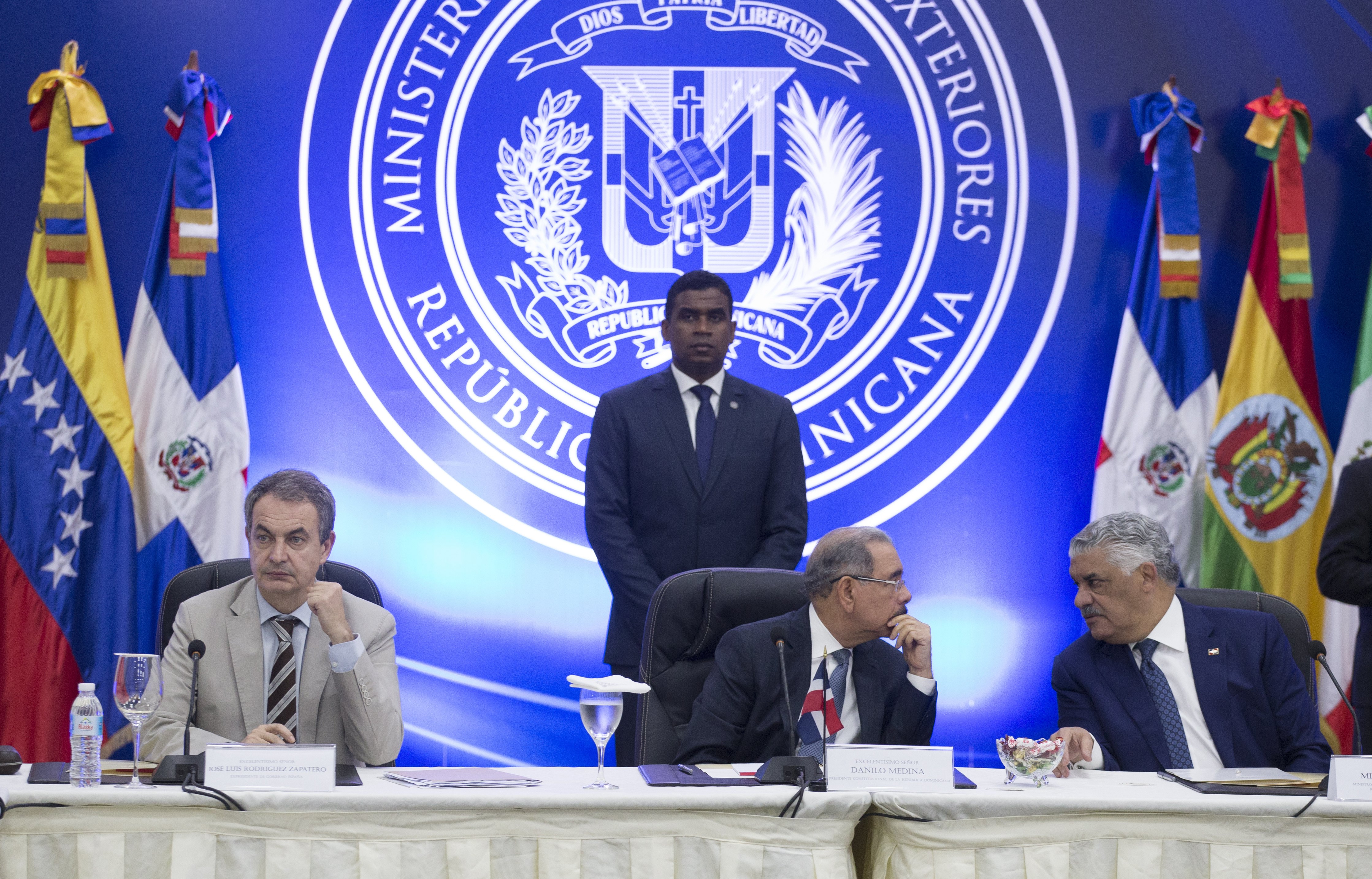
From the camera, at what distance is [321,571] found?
276cm

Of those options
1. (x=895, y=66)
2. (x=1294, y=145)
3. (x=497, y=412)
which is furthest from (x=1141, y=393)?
(x=497, y=412)

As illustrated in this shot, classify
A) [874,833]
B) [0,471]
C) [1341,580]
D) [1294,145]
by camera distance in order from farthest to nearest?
1. [1294,145]
2. [0,471]
3. [1341,580]
4. [874,833]

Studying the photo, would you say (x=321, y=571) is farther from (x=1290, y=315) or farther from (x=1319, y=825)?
(x=1290, y=315)

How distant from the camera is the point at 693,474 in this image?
3.62 m

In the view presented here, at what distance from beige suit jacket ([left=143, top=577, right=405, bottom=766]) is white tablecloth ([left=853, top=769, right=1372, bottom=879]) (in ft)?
3.33

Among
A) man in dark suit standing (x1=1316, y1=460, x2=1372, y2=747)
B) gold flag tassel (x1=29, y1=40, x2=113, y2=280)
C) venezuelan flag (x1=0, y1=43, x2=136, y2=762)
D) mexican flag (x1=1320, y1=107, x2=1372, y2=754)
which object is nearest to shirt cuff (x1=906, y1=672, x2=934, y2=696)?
man in dark suit standing (x1=1316, y1=460, x2=1372, y2=747)

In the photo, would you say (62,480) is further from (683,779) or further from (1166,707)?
(1166,707)

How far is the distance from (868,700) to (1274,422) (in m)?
2.52

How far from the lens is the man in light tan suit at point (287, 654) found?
241cm

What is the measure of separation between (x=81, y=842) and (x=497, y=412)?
271 centimetres

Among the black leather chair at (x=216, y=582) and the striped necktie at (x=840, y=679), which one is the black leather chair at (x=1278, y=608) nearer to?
the striped necktie at (x=840, y=679)

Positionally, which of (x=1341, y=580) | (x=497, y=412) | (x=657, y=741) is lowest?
(x=657, y=741)

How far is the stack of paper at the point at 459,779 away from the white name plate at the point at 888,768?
47 cm

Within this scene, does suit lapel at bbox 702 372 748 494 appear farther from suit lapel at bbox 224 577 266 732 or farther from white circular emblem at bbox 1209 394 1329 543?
white circular emblem at bbox 1209 394 1329 543
